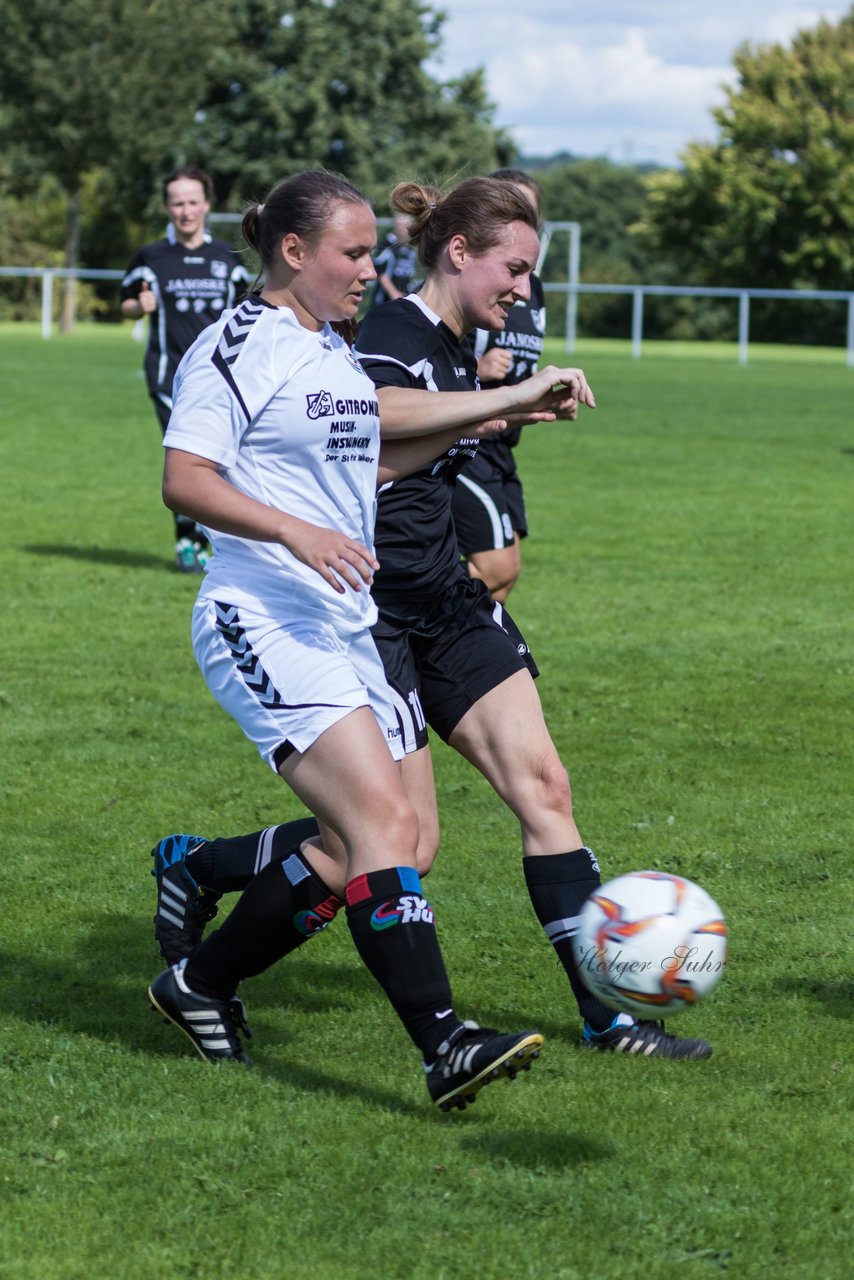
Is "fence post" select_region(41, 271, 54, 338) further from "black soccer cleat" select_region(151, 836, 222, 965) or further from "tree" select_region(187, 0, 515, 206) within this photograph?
"black soccer cleat" select_region(151, 836, 222, 965)

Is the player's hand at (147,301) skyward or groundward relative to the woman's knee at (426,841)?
skyward

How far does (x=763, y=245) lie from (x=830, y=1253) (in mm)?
61451

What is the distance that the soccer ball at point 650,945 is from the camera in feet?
12.5

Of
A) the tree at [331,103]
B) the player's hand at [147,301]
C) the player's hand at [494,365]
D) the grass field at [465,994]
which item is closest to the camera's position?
the grass field at [465,994]

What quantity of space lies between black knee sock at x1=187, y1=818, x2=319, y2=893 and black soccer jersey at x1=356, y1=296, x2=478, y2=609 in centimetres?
70

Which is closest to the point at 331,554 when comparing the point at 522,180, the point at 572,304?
the point at 522,180

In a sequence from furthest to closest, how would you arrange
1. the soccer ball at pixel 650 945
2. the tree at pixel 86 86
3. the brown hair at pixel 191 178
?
1. the tree at pixel 86 86
2. the brown hair at pixel 191 178
3. the soccer ball at pixel 650 945

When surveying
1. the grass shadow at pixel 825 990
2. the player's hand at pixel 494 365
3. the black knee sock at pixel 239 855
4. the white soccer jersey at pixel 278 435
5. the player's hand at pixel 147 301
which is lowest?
the grass shadow at pixel 825 990

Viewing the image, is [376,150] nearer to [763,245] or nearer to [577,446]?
[763,245]

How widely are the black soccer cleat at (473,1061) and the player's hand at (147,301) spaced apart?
8.63 meters

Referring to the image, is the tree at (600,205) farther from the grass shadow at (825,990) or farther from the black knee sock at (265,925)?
the black knee sock at (265,925)

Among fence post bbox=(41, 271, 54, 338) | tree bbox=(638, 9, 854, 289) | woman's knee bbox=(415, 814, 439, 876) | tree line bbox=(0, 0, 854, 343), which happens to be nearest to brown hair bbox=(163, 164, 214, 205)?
woman's knee bbox=(415, 814, 439, 876)

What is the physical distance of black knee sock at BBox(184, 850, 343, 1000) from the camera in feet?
13.8

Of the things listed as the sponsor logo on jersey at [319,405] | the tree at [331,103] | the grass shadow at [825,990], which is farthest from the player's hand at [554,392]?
the tree at [331,103]
